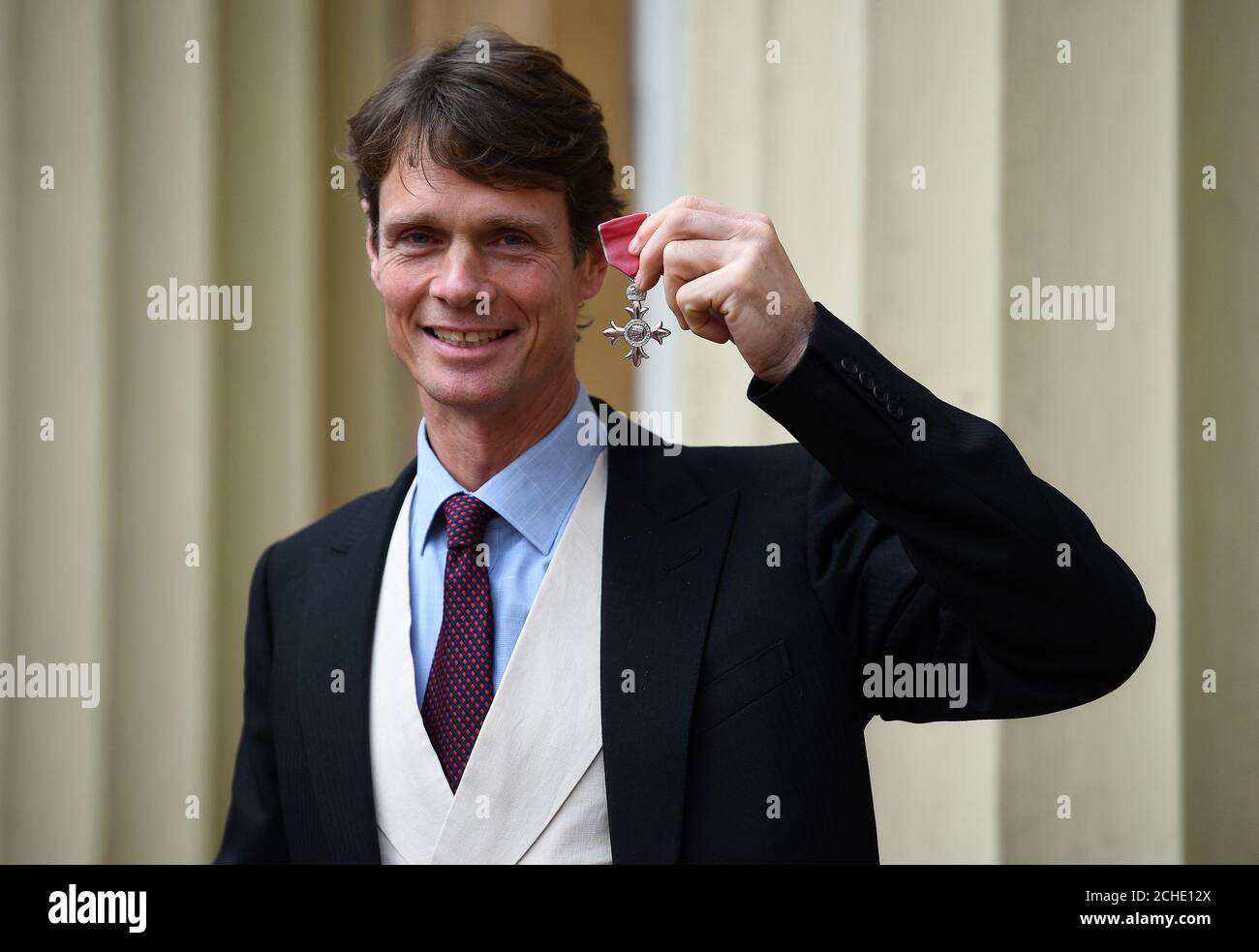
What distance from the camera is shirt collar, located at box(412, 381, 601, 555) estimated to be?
4.02 feet

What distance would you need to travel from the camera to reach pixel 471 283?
3.90 ft

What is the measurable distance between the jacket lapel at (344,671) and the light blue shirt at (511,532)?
0.18ft

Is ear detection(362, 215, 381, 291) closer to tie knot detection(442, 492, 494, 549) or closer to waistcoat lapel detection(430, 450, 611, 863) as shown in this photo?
tie knot detection(442, 492, 494, 549)

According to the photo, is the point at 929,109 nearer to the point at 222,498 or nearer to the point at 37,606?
the point at 222,498

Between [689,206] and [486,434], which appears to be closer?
[689,206]

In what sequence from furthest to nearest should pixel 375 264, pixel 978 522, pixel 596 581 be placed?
pixel 375 264 → pixel 596 581 → pixel 978 522

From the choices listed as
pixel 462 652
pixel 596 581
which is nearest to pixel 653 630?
pixel 596 581

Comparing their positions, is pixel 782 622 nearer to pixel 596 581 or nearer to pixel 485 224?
pixel 596 581

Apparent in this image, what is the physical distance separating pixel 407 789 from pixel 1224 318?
160 centimetres

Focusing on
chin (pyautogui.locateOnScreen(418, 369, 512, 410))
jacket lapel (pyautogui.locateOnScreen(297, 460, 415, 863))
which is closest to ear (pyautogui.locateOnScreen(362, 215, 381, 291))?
chin (pyautogui.locateOnScreen(418, 369, 512, 410))

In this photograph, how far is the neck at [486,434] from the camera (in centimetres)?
126

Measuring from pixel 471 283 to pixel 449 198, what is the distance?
0.09m
